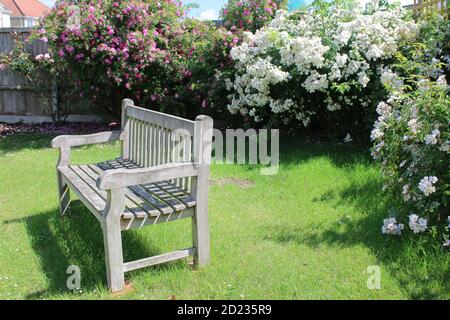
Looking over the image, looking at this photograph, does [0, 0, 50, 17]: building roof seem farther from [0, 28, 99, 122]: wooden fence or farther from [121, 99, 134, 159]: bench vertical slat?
[121, 99, 134, 159]: bench vertical slat

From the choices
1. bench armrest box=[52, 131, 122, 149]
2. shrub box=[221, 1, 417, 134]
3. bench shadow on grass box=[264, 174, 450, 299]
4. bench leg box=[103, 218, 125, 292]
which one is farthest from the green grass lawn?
shrub box=[221, 1, 417, 134]

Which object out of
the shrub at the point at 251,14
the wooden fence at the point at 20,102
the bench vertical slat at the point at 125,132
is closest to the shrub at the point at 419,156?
the bench vertical slat at the point at 125,132

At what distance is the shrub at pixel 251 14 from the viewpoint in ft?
28.4

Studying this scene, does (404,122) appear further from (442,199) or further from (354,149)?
(354,149)

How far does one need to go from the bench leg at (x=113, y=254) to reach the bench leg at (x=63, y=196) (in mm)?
1646

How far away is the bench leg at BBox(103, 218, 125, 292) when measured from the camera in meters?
3.17

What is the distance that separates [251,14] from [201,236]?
605 cm

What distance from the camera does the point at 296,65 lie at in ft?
20.7

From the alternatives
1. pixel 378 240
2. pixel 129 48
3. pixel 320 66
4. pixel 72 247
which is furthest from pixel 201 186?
pixel 129 48

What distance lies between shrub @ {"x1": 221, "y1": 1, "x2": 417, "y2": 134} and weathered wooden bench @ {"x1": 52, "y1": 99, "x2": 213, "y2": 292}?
8.66 ft

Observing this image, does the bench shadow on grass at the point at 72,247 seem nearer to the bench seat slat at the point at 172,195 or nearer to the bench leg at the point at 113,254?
the bench leg at the point at 113,254

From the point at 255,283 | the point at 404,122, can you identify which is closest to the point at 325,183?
the point at 404,122

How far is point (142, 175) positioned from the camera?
325 centimetres
